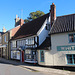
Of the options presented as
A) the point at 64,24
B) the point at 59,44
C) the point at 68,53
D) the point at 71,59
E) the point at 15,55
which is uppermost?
the point at 64,24

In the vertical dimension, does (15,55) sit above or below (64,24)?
below

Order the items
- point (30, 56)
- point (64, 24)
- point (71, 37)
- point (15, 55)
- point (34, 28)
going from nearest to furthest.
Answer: point (71, 37) < point (64, 24) < point (30, 56) < point (34, 28) < point (15, 55)

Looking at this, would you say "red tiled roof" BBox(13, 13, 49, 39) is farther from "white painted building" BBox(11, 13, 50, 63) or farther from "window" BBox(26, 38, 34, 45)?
"window" BBox(26, 38, 34, 45)

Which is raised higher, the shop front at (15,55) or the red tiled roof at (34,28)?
the red tiled roof at (34,28)

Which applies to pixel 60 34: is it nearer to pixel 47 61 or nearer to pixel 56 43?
pixel 56 43

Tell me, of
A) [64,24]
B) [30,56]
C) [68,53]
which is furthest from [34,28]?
[68,53]

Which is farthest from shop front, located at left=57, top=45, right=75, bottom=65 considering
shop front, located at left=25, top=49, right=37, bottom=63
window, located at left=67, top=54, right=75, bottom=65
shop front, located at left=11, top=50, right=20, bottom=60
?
shop front, located at left=11, top=50, right=20, bottom=60

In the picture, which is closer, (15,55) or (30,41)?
(30,41)

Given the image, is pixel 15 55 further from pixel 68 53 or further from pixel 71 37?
pixel 71 37

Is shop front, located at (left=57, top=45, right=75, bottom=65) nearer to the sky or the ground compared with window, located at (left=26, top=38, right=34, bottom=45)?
nearer to the ground

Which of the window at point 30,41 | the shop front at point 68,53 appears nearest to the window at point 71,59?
the shop front at point 68,53

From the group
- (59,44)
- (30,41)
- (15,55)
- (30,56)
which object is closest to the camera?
(59,44)

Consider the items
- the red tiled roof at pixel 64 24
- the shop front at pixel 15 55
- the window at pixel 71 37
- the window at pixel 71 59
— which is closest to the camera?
the window at pixel 71 59

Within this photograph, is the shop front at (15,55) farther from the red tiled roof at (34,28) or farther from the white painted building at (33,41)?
the red tiled roof at (34,28)
